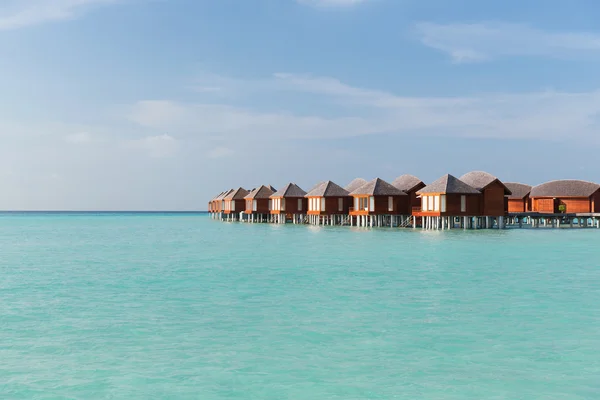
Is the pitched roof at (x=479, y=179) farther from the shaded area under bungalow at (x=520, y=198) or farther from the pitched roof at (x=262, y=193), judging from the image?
the pitched roof at (x=262, y=193)

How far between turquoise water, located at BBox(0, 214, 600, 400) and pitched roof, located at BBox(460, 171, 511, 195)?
26.4 metres

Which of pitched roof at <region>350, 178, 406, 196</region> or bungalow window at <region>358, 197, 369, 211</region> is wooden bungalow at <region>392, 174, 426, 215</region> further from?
bungalow window at <region>358, 197, 369, 211</region>

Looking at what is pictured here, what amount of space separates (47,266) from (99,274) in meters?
4.64

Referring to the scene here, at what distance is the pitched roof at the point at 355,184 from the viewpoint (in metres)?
62.1

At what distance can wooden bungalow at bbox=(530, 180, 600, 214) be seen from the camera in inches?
2319

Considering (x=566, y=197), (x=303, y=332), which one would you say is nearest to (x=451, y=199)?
(x=566, y=197)

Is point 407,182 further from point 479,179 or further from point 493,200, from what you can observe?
point 493,200

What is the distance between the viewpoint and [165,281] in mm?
19531

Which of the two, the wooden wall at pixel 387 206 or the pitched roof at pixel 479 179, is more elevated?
the pitched roof at pixel 479 179

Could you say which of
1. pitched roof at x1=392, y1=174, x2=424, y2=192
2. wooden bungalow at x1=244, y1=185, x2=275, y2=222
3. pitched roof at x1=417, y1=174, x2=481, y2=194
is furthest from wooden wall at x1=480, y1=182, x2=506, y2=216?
wooden bungalow at x1=244, y1=185, x2=275, y2=222

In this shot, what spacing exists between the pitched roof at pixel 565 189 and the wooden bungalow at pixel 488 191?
40.9 ft

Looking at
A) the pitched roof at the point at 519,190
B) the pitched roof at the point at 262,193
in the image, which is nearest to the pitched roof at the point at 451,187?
the pitched roof at the point at 519,190

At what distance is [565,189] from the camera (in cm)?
6094

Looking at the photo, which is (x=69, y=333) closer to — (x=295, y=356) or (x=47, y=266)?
(x=295, y=356)
